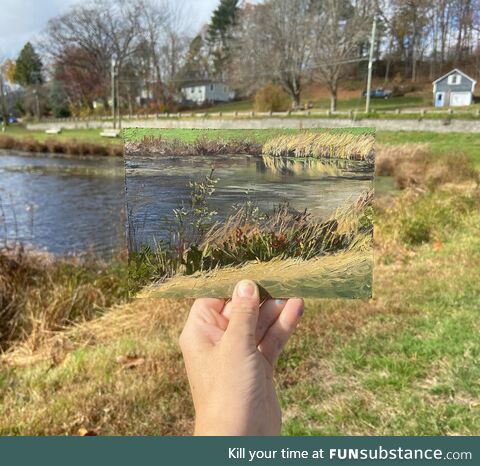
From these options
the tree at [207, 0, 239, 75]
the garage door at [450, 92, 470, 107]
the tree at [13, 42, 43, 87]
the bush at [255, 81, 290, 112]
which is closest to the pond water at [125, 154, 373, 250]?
the garage door at [450, 92, 470, 107]

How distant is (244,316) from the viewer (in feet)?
4.25

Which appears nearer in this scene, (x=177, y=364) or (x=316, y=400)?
(x=316, y=400)

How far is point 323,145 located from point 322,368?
1.86 m

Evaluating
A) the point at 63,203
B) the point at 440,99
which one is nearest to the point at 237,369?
the point at 440,99

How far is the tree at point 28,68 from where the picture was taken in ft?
126

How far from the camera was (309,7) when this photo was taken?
35.5 ft

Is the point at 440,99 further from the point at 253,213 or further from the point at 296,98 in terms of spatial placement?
the point at 253,213

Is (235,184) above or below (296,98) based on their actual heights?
below

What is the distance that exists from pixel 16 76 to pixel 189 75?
31.9 m

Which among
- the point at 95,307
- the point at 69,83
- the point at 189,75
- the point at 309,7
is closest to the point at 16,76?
the point at 69,83

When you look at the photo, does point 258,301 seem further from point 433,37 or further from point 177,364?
point 433,37

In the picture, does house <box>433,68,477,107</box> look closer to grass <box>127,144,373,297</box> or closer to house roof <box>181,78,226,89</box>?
grass <box>127,144,373,297</box>

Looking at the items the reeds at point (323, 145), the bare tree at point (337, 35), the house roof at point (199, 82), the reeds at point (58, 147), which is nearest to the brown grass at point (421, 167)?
the bare tree at point (337, 35)

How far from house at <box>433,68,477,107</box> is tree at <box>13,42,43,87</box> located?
1435 inches
